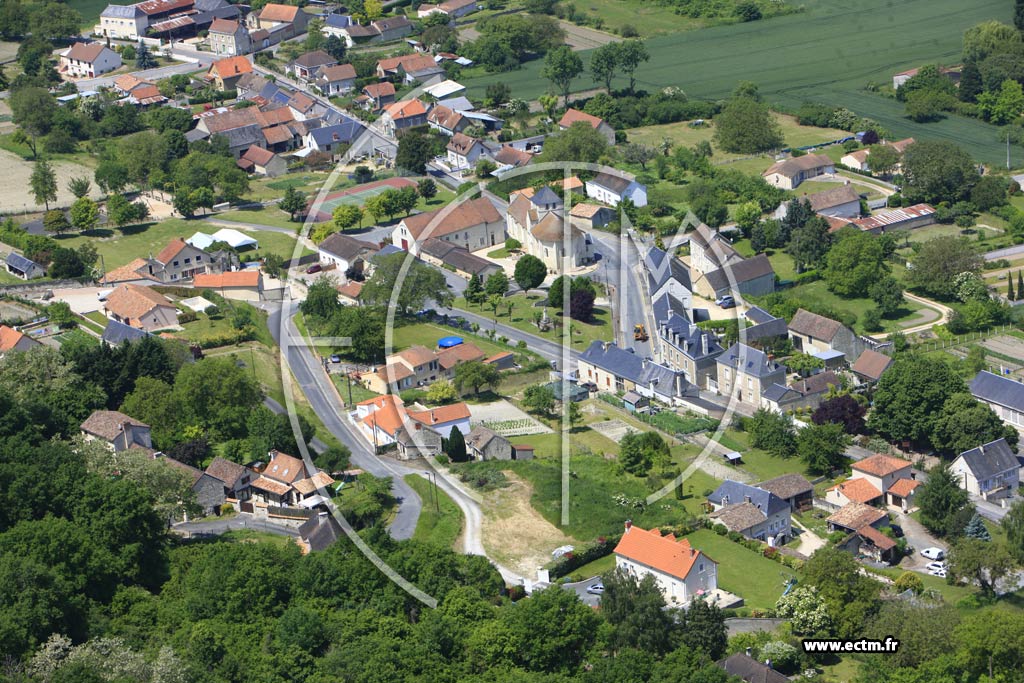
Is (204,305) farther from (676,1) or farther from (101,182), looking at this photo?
(676,1)

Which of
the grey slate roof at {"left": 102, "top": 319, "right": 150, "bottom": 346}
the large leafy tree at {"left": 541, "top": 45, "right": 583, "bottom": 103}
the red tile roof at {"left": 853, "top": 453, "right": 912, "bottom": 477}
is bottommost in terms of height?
the red tile roof at {"left": 853, "top": 453, "right": 912, "bottom": 477}

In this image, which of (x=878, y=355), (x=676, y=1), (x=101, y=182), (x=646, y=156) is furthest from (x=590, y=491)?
(x=676, y=1)

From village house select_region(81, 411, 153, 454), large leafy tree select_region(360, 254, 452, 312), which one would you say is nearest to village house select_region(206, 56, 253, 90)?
large leafy tree select_region(360, 254, 452, 312)

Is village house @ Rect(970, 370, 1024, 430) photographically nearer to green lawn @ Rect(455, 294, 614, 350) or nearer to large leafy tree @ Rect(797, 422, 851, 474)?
large leafy tree @ Rect(797, 422, 851, 474)

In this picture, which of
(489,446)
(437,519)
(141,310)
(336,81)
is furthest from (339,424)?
(336,81)

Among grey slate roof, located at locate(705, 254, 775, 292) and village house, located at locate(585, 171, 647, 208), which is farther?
village house, located at locate(585, 171, 647, 208)

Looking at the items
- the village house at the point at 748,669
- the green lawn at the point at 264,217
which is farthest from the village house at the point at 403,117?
the village house at the point at 748,669

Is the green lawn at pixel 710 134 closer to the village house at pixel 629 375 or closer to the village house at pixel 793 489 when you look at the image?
the village house at pixel 629 375
